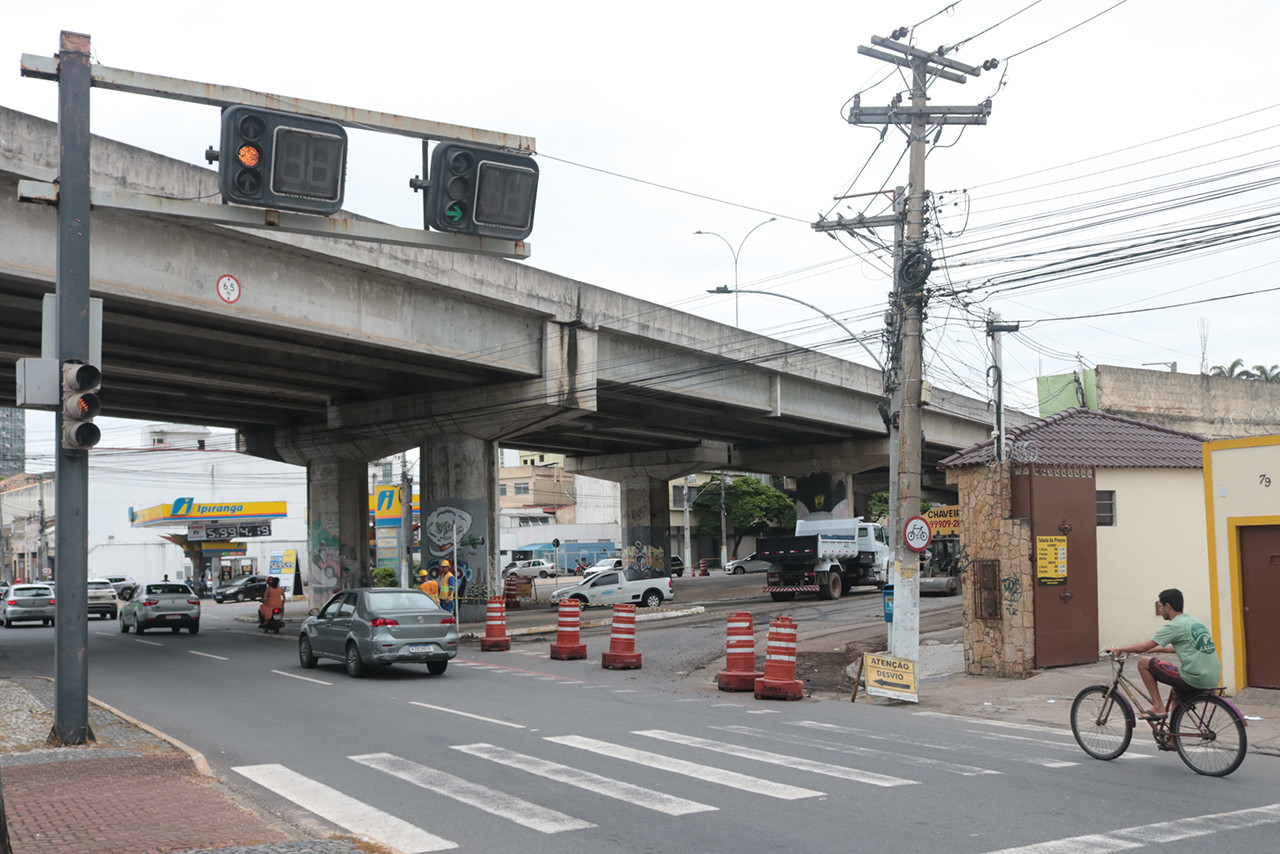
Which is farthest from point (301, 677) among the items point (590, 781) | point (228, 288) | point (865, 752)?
point (865, 752)

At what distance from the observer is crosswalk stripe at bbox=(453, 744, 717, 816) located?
8.73m

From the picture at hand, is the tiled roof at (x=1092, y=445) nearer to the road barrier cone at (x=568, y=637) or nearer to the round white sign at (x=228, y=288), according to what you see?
the road barrier cone at (x=568, y=637)

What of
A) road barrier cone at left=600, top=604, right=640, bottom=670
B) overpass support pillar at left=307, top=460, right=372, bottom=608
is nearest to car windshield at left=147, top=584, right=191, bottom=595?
overpass support pillar at left=307, top=460, right=372, bottom=608

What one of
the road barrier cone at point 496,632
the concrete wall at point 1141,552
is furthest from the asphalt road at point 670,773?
the concrete wall at point 1141,552

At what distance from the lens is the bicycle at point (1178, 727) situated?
9.77 metres

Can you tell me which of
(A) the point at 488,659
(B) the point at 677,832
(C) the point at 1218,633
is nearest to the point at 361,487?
(A) the point at 488,659

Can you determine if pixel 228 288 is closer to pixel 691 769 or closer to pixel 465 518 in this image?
pixel 465 518

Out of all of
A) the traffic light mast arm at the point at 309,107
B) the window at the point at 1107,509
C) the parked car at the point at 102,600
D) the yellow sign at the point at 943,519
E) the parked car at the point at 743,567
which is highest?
the traffic light mast arm at the point at 309,107

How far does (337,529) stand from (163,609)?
8011 mm

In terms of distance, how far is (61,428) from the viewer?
11.1 meters

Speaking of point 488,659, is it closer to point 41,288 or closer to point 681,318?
point 41,288

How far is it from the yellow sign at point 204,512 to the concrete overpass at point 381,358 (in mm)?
26908

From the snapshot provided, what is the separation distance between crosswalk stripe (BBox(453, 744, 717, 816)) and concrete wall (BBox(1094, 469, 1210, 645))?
13368mm

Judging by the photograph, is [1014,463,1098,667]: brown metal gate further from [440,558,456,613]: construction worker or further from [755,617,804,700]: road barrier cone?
[440,558,456,613]: construction worker
